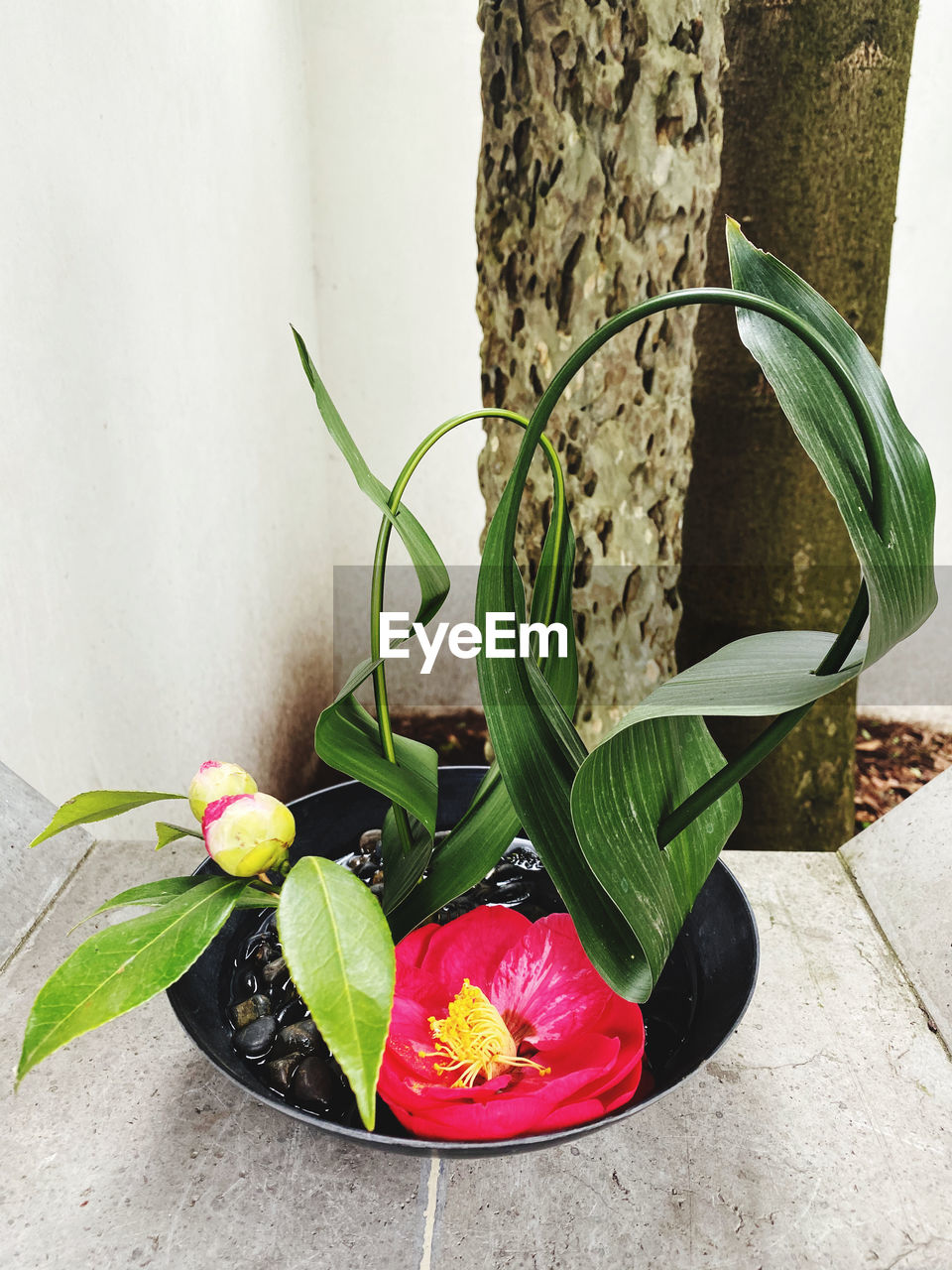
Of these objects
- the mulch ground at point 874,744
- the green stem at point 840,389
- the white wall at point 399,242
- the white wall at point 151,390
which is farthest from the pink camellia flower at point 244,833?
the mulch ground at point 874,744

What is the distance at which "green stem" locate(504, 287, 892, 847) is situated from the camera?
383 millimetres

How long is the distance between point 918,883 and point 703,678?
0.43 meters

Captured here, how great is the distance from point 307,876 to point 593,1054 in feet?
0.68

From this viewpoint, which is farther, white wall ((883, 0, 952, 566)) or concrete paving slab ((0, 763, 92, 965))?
white wall ((883, 0, 952, 566))

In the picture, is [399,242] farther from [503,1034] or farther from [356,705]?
[503,1034]

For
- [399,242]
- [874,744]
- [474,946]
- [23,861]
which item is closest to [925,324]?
[874,744]

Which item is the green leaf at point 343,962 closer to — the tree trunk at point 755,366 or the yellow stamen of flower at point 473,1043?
the yellow stamen of flower at point 473,1043

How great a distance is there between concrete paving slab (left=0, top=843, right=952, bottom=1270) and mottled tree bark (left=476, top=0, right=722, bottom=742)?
2.28ft

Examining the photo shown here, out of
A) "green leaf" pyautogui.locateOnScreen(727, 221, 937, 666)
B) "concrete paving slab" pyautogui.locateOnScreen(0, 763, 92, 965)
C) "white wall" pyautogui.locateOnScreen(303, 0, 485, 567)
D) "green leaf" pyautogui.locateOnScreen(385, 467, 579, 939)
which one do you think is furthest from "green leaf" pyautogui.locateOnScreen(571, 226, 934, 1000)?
"white wall" pyautogui.locateOnScreen(303, 0, 485, 567)

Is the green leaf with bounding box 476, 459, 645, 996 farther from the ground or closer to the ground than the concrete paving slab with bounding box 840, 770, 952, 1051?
farther from the ground

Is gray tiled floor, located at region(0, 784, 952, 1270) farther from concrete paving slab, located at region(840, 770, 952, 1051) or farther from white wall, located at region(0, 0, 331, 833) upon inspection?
white wall, located at region(0, 0, 331, 833)

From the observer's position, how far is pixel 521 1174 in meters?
0.55

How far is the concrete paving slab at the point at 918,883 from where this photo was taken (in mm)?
689

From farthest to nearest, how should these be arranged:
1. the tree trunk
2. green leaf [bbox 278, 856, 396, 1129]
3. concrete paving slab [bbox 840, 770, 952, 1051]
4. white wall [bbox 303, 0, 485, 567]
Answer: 1. white wall [bbox 303, 0, 485, 567]
2. the tree trunk
3. concrete paving slab [bbox 840, 770, 952, 1051]
4. green leaf [bbox 278, 856, 396, 1129]
